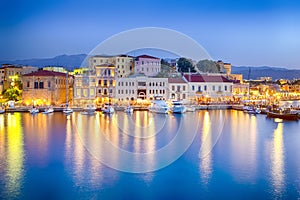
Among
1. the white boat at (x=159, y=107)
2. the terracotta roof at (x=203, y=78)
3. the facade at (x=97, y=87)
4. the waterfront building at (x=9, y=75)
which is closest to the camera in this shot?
the white boat at (x=159, y=107)

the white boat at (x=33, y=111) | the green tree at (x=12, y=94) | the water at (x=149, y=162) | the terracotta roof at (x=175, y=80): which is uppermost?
the terracotta roof at (x=175, y=80)

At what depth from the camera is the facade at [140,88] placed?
1046 inches

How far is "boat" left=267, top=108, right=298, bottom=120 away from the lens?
20.7 metres

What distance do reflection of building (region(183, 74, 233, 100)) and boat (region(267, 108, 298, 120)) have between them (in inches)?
259

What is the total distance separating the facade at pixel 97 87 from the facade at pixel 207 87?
5.62m

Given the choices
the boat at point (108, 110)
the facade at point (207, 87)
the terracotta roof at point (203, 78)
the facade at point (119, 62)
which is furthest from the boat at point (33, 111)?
the terracotta roof at point (203, 78)

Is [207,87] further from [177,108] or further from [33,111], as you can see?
[33,111]

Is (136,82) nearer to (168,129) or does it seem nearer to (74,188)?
(168,129)

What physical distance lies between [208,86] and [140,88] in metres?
5.14

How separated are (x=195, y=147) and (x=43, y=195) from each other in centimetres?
596

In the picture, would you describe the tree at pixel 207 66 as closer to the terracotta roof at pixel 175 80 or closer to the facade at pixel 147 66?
the facade at pixel 147 66

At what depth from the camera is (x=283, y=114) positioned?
21.1 meters

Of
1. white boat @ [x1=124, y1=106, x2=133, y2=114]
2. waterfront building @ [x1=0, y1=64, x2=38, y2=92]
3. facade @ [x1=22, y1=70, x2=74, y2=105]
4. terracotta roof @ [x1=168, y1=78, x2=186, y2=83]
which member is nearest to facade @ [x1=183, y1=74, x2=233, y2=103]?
terracotta roof @ [x1=168, y1=78, x2=186, y2=83]

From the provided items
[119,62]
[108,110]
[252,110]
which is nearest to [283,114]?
[252,110]
